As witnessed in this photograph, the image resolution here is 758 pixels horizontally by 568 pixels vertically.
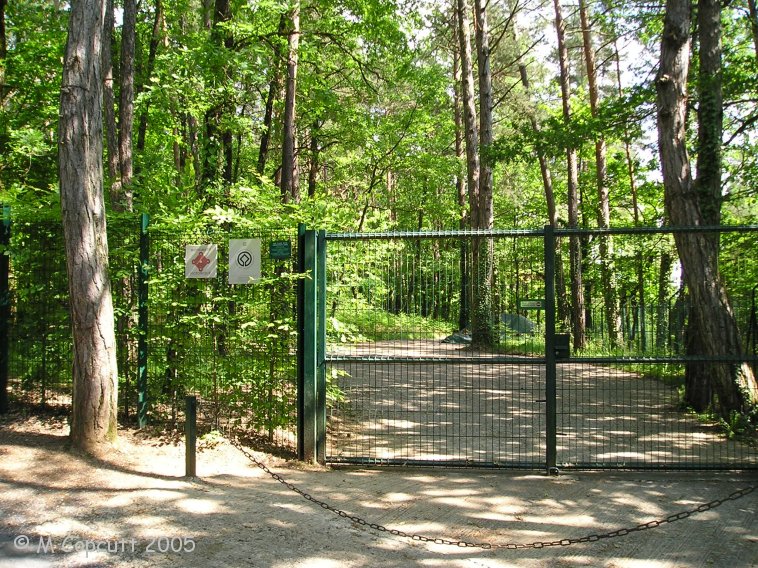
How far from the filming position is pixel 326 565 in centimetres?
437

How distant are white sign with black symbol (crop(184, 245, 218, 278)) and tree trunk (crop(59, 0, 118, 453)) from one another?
1.02 metres

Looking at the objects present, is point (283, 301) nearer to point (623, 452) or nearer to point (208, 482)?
point (208, 482)

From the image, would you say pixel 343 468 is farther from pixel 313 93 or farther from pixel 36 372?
pixel 313 93

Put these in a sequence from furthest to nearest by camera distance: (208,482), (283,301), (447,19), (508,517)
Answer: (447,19) → (283,301) → (208,482) → (508,517)

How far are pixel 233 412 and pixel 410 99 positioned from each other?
2199 cm

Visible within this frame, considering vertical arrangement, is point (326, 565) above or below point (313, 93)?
below

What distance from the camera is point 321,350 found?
6.99 meters

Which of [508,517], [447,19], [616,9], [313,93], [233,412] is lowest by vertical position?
[508,517]

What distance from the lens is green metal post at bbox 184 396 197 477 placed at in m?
6.11

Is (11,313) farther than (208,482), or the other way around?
(11,313)

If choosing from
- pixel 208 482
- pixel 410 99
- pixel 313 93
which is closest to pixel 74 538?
pixel 208 482

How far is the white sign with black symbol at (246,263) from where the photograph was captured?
721 centimetres

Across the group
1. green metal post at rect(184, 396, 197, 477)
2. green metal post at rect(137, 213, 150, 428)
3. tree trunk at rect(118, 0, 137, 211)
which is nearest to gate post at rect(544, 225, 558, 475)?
green metal post at rect(184, 396, 197, 477)

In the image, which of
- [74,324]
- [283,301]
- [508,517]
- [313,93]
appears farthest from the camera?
[313,93]
